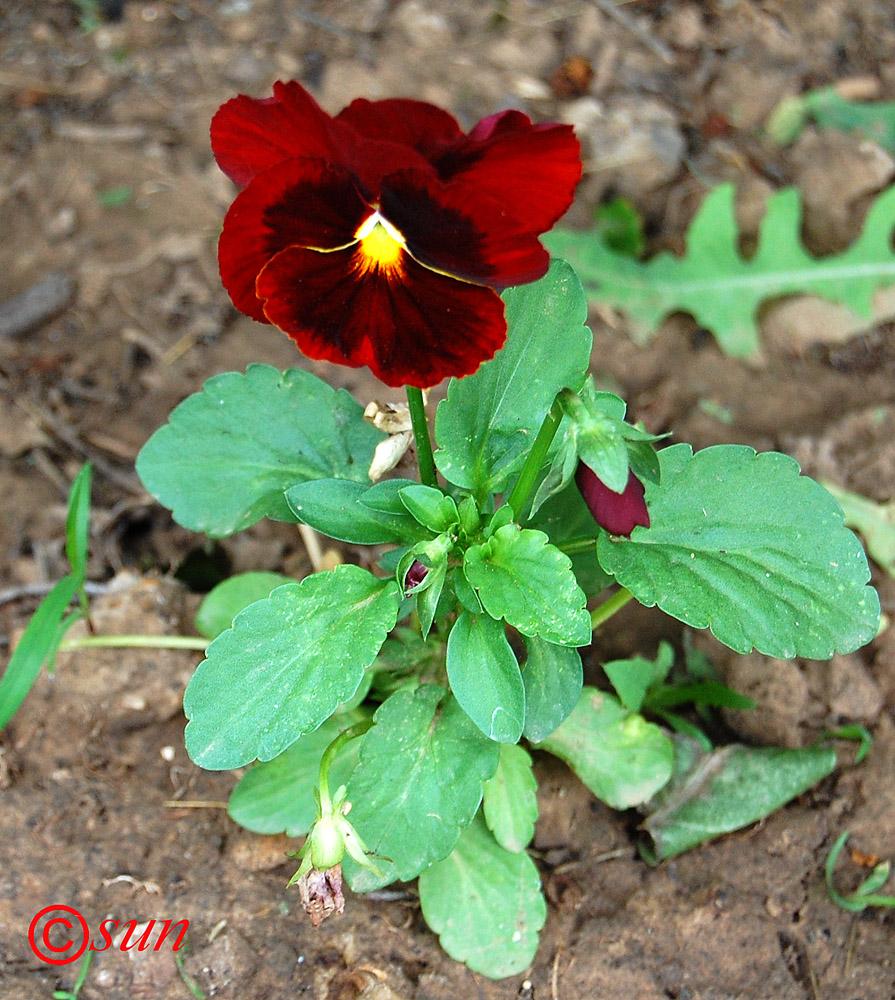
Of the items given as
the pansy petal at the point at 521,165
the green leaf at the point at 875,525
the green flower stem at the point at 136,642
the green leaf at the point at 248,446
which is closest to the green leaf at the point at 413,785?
the green leaf at the point at 248,446

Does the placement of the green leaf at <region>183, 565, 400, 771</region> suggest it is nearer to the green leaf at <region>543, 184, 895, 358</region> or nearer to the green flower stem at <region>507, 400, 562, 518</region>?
the green flower stem at <region>507, 400, 562, 518</region>

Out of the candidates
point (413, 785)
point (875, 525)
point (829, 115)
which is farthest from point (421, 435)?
point (829, 115)

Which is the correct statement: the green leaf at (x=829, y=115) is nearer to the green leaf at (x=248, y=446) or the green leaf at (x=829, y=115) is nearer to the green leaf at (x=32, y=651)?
the green leaf at (x=248, y=446)

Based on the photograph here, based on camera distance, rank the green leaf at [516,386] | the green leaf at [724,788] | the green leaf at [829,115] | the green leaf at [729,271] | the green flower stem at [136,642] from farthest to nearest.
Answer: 1. the green leaf at [829,115]
2. the green leaf at [729,271]
3. the green flower stem at [136,642]
4. the green leaf at [724,788]
5. the green leaf at [516,386]

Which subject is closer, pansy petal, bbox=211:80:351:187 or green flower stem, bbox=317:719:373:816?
pansy petal, bbox=211:80:351:187

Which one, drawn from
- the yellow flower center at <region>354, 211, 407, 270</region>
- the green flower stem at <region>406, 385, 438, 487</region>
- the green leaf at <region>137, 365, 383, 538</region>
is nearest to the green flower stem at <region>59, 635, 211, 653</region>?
the green leaf at <region>137, 365, 383, 538</region>

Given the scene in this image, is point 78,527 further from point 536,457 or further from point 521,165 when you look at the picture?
point 521,165
